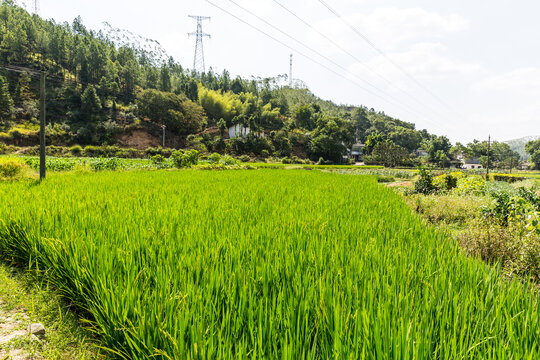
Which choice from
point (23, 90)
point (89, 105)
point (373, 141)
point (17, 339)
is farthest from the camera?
point (373, 141)

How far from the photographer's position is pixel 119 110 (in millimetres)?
51812

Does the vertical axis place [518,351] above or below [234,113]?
below

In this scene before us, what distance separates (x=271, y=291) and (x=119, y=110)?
6092 cm

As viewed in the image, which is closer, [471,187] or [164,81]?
[471,187]

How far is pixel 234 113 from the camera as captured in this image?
2422 inches

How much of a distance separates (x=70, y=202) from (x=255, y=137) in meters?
47.2

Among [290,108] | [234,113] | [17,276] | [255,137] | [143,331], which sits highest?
[290,108]

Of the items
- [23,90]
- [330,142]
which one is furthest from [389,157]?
[23,90]

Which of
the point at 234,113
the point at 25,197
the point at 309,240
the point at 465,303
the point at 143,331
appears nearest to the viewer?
the point at 143,331

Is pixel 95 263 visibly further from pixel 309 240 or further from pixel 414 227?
pixel 414 227

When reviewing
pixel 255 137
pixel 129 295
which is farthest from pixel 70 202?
pixel 255 137

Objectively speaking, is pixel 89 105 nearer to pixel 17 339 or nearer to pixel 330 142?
pixel 330 142

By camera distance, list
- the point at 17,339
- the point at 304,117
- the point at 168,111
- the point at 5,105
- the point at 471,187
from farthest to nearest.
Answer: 1. the point at 304,117
2. the point at 168,111
3. the point at 5,105
4. the point at 471,187
5. the point at 17,339

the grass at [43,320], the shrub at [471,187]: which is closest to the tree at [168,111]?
the shrub at [471,187]
